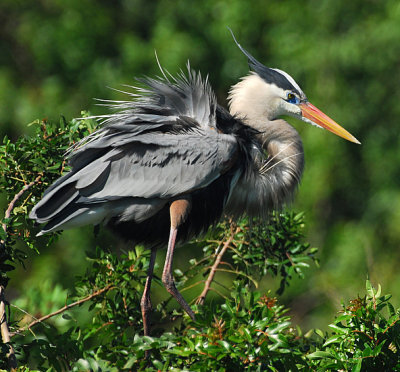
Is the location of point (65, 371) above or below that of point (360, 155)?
below

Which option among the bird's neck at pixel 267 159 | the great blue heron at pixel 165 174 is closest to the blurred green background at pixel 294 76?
the bird's neck at pixel 267 159

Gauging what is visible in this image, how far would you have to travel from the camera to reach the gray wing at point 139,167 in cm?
381

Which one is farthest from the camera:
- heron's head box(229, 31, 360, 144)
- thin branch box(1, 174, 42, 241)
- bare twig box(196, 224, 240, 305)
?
heron's head box(229, 31, 360, 144)

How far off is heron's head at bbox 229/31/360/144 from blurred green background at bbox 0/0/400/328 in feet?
13.1

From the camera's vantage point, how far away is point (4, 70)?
9859 millimetres

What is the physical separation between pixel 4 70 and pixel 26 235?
6.96 m

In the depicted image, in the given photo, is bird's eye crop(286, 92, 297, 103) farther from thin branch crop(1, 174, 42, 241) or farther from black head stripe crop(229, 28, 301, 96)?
thin branch crop(1, 174, 42, 241)

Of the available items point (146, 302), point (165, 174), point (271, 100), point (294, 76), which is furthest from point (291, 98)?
point (294, 76)

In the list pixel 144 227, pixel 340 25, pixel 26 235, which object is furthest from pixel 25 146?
pixel 340 25

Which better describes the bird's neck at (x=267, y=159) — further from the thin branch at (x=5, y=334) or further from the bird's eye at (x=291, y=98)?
the thin branch at (x=5, y=334)

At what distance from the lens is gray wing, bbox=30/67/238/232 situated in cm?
381

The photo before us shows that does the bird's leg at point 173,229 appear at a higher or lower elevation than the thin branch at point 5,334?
higher

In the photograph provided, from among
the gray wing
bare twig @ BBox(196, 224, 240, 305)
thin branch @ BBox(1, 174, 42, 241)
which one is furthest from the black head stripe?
thin branch @ BBox(1, 174, 42, 241)

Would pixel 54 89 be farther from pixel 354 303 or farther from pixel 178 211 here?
pixel 354 303
